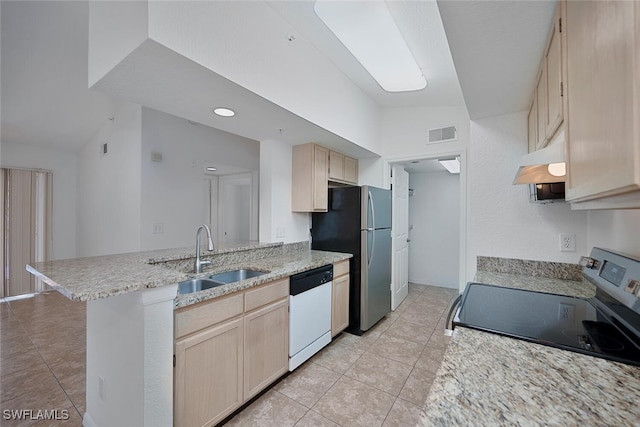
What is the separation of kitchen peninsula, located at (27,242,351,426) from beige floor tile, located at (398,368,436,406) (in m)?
1.48

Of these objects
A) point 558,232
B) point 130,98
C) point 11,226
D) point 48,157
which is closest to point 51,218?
point 11,226

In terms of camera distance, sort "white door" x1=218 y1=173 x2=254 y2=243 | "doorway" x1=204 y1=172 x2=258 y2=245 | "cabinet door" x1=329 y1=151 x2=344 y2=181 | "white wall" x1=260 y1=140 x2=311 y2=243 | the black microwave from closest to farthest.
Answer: the black microwave
"white wall" x1=260 y1=140 x2=311 y2=243
"cabinet door" x1=329 y1=151 x2=344 y2=181
"doorway" x1=204 y1=172 x2=258 y2=245
"white door" x1=218 y1=173 x2=254 y2=243

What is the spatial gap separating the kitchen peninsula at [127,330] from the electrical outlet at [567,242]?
2261 mm

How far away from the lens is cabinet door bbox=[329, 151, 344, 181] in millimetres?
3120

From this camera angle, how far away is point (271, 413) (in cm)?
175

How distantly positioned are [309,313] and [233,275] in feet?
2.45

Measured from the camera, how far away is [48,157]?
14.8 feet

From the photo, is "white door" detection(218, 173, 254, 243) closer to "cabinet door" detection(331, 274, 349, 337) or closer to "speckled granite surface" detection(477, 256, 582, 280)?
"cabinet door" detection(331, 274, 349, 337)

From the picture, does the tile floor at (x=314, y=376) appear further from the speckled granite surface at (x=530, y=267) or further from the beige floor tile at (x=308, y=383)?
the speckled granite surface at (x=530, y=267)

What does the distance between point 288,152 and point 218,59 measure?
60.4 inches

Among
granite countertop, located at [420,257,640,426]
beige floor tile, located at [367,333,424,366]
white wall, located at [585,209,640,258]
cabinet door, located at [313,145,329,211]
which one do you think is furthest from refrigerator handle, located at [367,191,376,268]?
granite countertop, located at [420,257,640,426]

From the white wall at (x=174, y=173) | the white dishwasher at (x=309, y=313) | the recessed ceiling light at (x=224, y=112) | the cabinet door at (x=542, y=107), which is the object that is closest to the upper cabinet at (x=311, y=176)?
the white dishwasher at (x=309, y=313)

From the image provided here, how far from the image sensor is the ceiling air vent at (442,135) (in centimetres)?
301

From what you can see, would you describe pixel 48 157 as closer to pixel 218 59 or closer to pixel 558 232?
pixel 218 59
